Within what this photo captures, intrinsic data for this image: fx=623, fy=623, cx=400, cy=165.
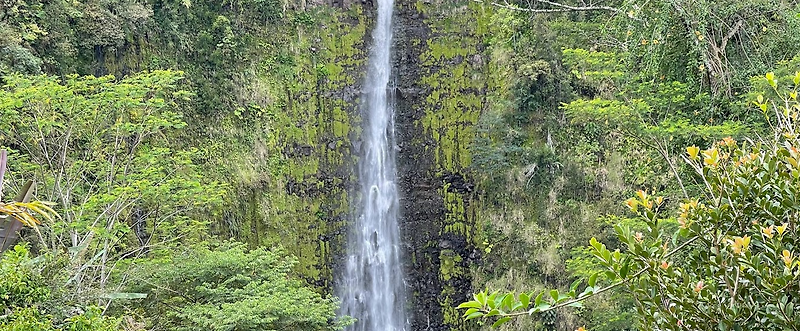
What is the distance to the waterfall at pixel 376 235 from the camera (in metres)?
13.7

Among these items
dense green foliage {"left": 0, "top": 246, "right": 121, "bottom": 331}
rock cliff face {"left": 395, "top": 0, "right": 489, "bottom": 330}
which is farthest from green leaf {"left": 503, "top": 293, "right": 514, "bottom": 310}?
rock cliff face {"left": 395, "top": 0, "right": 489, "bottom": 330}

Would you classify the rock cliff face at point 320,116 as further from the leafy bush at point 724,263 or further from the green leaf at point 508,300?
the leafy bush at point 724,263

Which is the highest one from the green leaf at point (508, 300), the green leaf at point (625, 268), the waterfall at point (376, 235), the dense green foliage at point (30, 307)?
the green leaf at point (625, 268)

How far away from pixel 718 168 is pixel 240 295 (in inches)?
279

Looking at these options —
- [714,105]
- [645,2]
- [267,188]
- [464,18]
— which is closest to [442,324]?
[267,188]

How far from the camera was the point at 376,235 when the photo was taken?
14102 mm

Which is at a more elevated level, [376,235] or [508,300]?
[508,300]

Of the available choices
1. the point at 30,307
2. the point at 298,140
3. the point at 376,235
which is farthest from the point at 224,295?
the point at 298,140

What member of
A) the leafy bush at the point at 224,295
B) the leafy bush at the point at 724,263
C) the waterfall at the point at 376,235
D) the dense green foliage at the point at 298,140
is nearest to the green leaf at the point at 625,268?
the leafy bush at the point at 724,263

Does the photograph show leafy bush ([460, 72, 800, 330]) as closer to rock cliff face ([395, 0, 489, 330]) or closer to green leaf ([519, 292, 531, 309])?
green leaf ([519, 292, 531, 309])

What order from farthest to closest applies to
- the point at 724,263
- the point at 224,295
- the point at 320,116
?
the point at 320,116 < the point at 224,295 < the point at 724,263

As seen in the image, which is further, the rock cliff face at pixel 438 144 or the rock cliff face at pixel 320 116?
the rock cliff face at pixel 438 144

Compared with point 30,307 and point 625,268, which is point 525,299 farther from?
point 30,307

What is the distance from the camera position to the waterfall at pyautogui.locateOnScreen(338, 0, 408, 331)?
1369 centimetres
